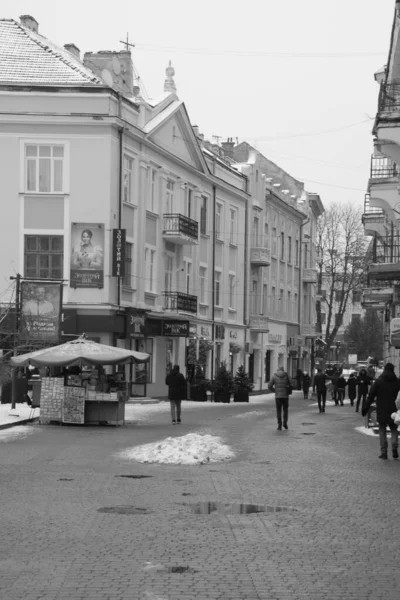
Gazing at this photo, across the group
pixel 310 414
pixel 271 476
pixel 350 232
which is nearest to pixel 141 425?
pixel 310 414

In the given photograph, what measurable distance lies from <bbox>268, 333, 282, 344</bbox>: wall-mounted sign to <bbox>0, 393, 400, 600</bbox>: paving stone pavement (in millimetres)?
49433

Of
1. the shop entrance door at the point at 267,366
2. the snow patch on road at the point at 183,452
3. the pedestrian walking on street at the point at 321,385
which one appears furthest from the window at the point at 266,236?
the snow patch on road at the point at 183,452

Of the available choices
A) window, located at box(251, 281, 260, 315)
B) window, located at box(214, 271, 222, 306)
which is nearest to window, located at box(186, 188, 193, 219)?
window, located at box(214, 271, 222, 306)

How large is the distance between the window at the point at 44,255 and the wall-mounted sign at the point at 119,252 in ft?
6.89

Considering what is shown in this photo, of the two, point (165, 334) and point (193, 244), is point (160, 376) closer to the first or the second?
point (165, 334)

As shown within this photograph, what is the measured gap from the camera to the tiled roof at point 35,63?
Answer: 44875mm

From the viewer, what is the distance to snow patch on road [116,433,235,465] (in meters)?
18.9

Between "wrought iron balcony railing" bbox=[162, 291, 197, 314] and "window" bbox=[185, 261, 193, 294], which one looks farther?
"window" bbox=[185, 261, 193, 294]

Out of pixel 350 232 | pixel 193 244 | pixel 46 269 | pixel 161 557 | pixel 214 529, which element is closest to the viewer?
pixel 161 557

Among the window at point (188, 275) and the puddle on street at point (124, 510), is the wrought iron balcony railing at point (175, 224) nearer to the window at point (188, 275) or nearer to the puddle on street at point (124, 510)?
the window at point (188, 275)

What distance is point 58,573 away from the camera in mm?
8555

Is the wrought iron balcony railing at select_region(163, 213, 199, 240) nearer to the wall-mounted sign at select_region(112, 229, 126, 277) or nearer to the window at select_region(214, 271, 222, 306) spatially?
the wall-mounted sign at select_region(112, 229, 126, 277)

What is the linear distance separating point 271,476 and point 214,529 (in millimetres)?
5704

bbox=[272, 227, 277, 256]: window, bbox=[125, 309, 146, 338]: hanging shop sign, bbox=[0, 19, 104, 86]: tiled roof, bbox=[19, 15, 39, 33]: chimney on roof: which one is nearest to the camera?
bbox=[0, 19, 104, 86]: tiled roof
